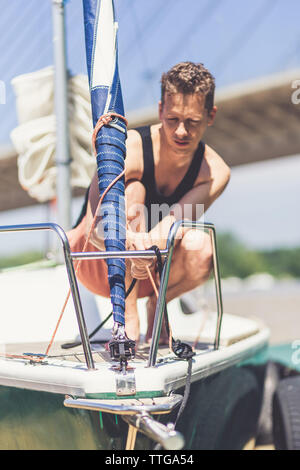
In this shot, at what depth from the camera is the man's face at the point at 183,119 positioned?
2219mm

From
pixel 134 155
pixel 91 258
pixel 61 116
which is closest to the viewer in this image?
pixel 91 258

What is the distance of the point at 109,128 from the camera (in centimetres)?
210

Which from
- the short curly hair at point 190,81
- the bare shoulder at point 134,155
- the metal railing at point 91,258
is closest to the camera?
the metal railing at point 91,258

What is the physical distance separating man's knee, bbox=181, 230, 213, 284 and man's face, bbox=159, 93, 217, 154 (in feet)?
1.23

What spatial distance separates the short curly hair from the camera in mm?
2215

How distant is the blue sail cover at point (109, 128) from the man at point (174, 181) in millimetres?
121

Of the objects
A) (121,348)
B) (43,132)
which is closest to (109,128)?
(121,348)

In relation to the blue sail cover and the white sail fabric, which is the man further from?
the white sail fabric

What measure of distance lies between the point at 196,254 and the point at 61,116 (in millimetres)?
1512

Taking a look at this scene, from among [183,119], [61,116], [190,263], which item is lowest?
[190,263]

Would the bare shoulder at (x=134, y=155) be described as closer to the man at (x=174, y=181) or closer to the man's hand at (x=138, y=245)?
the man at (x=174, y=181)

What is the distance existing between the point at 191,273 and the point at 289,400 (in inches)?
42.1

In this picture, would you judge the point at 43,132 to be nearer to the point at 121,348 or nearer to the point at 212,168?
the point at 212,168

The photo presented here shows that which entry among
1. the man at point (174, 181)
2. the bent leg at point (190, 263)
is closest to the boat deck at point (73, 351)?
the man at point (174, 181)
